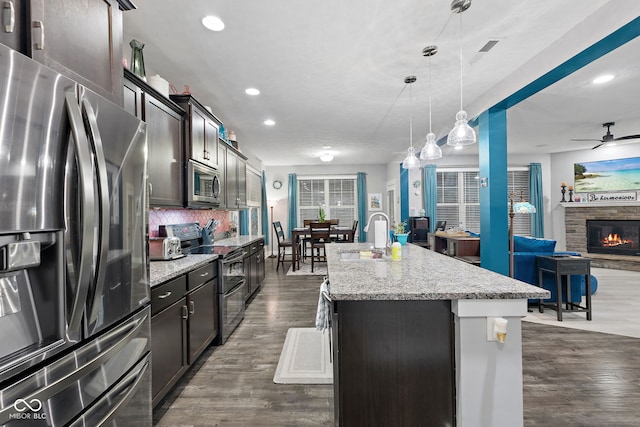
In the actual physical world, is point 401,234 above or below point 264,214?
below

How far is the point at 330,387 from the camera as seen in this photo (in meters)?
2.11

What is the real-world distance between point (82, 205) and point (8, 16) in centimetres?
61

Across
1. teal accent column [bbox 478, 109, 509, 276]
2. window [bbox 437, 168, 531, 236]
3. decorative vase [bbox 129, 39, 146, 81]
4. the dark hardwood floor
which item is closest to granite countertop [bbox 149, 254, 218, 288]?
the dark hardwood floor

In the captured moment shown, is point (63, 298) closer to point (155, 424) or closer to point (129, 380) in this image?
point (129, 380)

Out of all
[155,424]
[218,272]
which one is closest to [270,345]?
[218,272]

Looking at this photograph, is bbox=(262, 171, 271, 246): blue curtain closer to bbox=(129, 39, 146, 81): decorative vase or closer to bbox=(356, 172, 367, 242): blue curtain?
bbox=(356, 172, 367, 242): blue curtain

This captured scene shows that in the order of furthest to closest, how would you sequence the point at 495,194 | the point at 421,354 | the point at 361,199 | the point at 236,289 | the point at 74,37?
the point at 361,199, the point at 495,194, the point at 236,289, the point at 421,354, the point at 74,37

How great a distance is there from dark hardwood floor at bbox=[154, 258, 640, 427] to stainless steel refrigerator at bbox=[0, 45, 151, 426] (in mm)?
812

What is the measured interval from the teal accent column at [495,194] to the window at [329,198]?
525 centimetres

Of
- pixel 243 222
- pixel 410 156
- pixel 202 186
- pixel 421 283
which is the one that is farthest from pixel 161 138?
pixel 243 222

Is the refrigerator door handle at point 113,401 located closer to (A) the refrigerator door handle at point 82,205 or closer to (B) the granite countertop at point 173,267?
(A) the refrigerator door handle at point 82,205

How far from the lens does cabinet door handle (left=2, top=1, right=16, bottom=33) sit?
895 mm

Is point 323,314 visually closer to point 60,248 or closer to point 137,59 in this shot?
point 60,248

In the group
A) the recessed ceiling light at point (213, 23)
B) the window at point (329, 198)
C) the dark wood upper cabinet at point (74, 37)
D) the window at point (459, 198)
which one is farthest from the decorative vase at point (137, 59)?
the window at point (459, 198)
